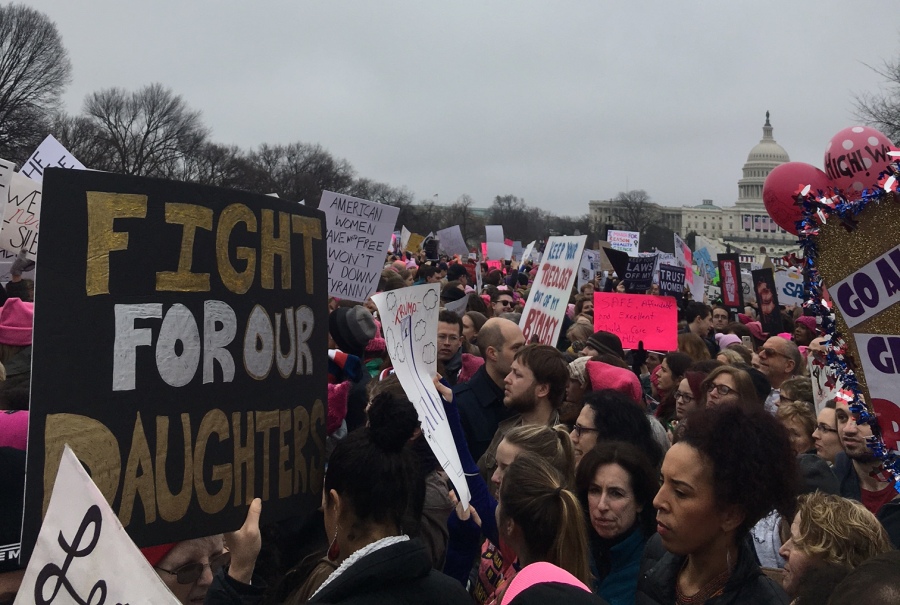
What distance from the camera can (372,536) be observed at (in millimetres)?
2852

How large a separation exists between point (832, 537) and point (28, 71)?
5811 cm

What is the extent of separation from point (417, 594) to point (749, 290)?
57.0 feet

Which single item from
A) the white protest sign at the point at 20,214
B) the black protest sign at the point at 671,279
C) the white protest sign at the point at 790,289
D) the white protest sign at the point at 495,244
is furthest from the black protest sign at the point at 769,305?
the white protest sign at the point at 495,244

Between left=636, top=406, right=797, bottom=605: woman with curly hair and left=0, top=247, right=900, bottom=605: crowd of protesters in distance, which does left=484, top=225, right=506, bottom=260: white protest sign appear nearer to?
left=0, top=247, right=900, bottom=605: crowd of protesters in distance

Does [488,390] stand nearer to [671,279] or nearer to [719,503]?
[719,503]

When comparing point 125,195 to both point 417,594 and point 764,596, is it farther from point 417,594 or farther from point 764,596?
point 764,596

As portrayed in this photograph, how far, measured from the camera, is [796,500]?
3.31 metres

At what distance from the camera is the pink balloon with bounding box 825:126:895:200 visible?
15.6ft

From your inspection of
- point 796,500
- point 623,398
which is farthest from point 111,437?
point 623,398

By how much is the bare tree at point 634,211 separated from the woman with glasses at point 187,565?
102108mm

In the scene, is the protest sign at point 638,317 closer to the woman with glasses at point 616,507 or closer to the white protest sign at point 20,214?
the white protest sign at point 20,214

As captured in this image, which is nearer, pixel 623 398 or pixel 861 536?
pixel 861 536

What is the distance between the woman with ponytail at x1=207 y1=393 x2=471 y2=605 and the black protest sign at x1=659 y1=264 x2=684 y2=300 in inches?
404

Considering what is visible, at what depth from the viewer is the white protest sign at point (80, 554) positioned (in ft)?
5.91
